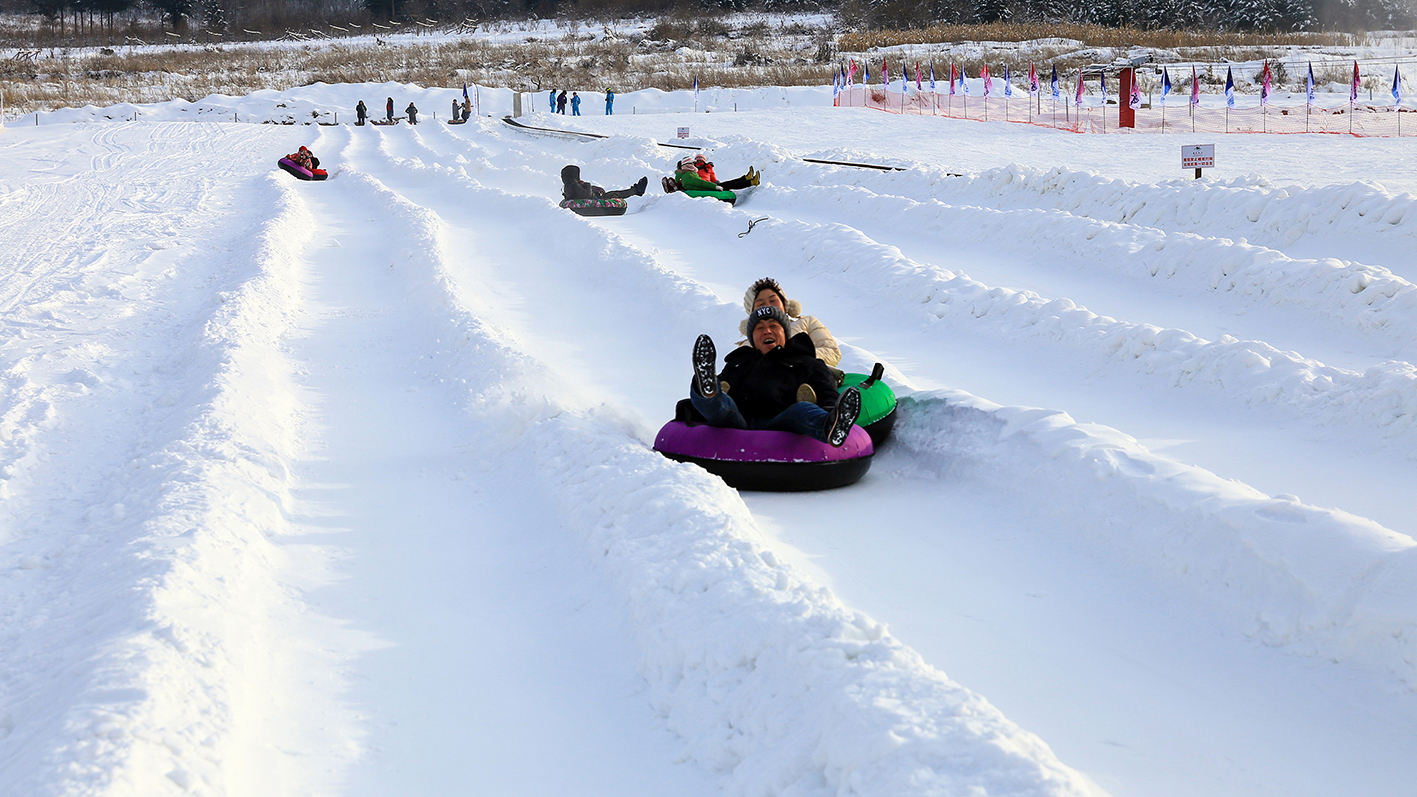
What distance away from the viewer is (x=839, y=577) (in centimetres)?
470

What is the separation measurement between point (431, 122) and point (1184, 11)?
45134 mm

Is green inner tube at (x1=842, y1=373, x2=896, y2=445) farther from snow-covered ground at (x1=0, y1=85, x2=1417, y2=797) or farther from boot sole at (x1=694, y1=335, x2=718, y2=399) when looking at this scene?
boot sole at (x1=694, y1=335, x2=718, y2=399)

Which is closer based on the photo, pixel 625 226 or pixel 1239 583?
pixel 1239 583

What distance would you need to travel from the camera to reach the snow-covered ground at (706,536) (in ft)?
10.7

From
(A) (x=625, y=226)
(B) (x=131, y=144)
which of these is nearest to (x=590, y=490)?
(A) (x=625, y=226)

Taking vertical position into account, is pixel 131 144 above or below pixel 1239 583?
above

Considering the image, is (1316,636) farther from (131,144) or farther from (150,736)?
(131,144)

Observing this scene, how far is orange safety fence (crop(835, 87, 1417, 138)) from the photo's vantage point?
77.4 feet

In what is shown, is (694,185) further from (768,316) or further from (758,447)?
(758,447)

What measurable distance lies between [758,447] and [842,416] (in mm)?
476

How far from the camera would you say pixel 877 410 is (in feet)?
20.5

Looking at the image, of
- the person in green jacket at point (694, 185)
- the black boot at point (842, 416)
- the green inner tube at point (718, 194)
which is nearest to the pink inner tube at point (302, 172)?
the person in green jacket at point (694, 185)

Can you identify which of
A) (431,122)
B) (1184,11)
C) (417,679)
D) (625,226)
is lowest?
(417,679)

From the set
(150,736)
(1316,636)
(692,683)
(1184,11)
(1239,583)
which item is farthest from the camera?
(1184,11)
